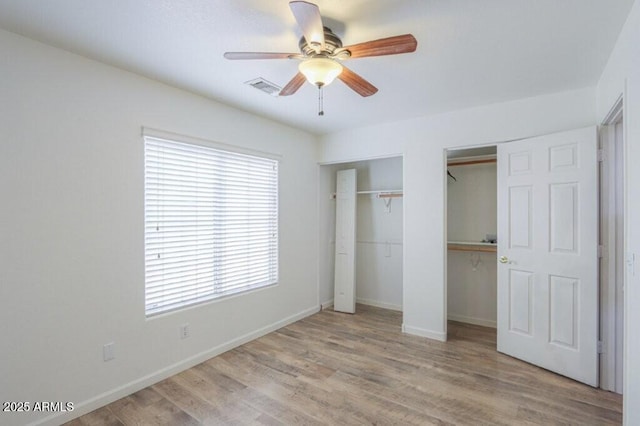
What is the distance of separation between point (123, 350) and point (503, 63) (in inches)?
147

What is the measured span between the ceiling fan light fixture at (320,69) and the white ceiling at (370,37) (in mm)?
249

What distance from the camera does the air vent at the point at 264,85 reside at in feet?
8.87

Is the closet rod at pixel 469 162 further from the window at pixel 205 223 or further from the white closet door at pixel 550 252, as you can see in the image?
the window at pixel 205 223

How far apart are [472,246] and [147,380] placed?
3790 millimetres

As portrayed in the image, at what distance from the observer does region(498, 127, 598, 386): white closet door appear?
8.67 ft

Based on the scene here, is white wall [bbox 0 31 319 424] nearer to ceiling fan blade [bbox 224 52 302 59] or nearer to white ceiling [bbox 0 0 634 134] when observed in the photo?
white ceiling [bbox 0 0 634 134]

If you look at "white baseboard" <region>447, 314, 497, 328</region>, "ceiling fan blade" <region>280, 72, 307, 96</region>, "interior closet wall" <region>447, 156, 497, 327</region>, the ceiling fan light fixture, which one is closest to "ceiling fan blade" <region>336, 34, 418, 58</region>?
the ceiling fan light fixture

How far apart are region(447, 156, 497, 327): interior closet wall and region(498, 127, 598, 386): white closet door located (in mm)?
828

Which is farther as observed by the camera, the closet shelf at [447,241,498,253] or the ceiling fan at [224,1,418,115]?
the closet shelf at [447,241,498,253]

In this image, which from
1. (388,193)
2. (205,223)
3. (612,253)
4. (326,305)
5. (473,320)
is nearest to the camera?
(612,253)

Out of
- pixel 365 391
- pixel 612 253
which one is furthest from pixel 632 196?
pixel 365 391

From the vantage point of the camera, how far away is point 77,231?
2260mm

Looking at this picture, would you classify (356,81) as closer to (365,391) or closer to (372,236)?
(365,391)

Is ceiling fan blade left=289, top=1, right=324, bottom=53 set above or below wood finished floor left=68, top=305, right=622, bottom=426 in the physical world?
above
